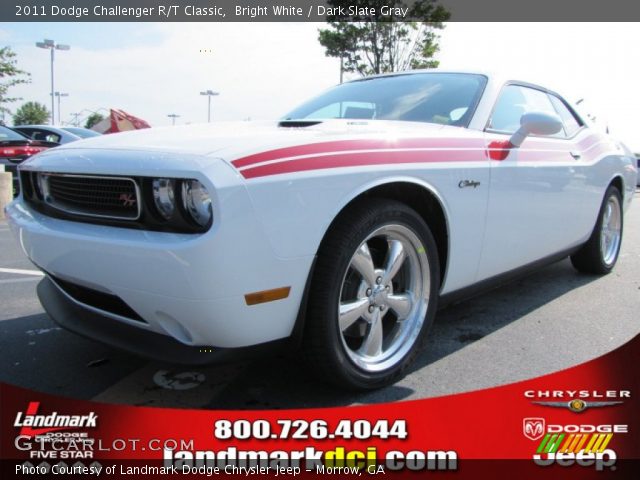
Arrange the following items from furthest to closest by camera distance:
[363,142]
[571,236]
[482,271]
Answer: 1. [571,236]
2. [482,271]
3. [363,142]

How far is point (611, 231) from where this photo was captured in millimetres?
4512

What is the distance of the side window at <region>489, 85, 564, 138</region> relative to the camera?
9.83ft


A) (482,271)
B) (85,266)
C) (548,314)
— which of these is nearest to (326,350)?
(85,266)

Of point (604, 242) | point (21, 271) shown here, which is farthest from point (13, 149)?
point (604, 242)

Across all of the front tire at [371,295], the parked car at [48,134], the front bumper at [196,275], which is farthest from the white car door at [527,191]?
the parked car at [48,134]

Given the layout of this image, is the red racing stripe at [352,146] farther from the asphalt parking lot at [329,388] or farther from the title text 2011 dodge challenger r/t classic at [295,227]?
the asphalt parking lot at [329,388]

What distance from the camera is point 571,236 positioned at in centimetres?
361

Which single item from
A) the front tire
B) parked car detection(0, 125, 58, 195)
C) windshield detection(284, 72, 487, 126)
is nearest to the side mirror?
windshield detection(284, 72, 487, 126)

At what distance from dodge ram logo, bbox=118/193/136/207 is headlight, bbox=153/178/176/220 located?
107 mm

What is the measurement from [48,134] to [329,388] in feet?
33.3

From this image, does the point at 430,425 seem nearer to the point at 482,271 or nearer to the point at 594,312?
the point at 482,271

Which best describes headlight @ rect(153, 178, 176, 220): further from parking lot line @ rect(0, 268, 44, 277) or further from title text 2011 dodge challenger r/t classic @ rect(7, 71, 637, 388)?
parking lot line @ rect(0, 268, 44, 277)

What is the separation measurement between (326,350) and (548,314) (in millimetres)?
1939

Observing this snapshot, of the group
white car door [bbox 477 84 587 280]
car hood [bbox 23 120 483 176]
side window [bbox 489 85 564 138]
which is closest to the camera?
car hood [bbox 23 120 483 176]
